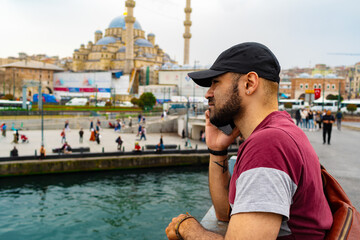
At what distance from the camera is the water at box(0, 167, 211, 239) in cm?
1119

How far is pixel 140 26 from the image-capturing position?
84688 millimetres

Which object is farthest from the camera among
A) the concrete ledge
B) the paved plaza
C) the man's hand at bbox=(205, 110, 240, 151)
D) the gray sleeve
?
the concrete ledge

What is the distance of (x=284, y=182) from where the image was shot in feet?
3.04

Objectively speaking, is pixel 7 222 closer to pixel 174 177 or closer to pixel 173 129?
pixel 174 177

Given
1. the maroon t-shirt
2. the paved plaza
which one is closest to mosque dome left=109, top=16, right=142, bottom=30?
the paved plaza

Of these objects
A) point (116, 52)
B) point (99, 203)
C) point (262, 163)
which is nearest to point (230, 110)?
point (262, 163)

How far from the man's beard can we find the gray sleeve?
370 millimetres

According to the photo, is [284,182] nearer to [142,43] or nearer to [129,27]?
[129,27]

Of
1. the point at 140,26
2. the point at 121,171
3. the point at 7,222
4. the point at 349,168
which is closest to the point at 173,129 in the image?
the point at 121,171

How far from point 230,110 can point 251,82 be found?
0.45 feet

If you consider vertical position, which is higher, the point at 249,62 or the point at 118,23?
the point at 118,23

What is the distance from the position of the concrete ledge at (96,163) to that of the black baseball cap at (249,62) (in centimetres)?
1734

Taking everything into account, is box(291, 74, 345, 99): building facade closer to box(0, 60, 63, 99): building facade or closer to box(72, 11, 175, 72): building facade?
box(72, 11, 175, 72): building facade

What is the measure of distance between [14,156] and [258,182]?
18.0 metres
